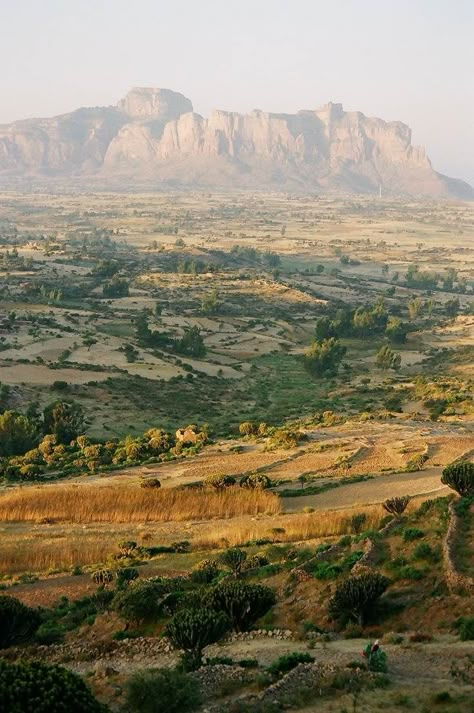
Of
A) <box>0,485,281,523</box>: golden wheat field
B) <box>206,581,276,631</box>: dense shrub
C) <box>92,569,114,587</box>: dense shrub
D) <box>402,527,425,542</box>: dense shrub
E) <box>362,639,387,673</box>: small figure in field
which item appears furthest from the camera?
<box>0,485,281,523</box>: golden wheat field

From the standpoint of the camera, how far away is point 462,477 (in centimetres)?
3669

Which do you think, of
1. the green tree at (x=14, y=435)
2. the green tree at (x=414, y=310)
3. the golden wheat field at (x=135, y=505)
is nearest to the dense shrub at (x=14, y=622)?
the golden wheat field at (x=135, y=505)

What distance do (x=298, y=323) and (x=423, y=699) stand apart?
120615 mm

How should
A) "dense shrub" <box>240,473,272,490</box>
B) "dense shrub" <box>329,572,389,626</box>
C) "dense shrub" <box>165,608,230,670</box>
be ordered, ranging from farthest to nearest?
"dense shrub" <box>240,473,272,490</box> < "dense shrub" <box>329,572,389,626</box> < "dense shrub" <box>165,608,230,670</box>

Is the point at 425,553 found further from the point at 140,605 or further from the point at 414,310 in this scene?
the point at 414,310

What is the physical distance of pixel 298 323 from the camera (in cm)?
13788

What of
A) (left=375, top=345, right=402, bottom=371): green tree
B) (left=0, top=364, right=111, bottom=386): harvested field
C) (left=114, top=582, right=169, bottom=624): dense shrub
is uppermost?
(left=114, top=582, right=169, bottom=624): dense shrub

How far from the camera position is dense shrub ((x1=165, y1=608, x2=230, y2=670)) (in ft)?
74.7

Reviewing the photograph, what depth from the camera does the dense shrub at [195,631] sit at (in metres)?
22.8

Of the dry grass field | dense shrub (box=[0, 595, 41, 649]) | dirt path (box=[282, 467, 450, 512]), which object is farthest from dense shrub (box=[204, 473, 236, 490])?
dense shrub (box=[0, 595, 41, 649])

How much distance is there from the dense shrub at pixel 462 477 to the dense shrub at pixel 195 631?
692 inches

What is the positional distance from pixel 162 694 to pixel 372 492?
92.7 ft

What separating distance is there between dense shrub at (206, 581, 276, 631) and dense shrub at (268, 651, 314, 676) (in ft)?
13.9

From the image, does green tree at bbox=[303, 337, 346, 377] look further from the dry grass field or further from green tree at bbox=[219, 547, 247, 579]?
green tree at bbox=[219, 547, 247, 579]
